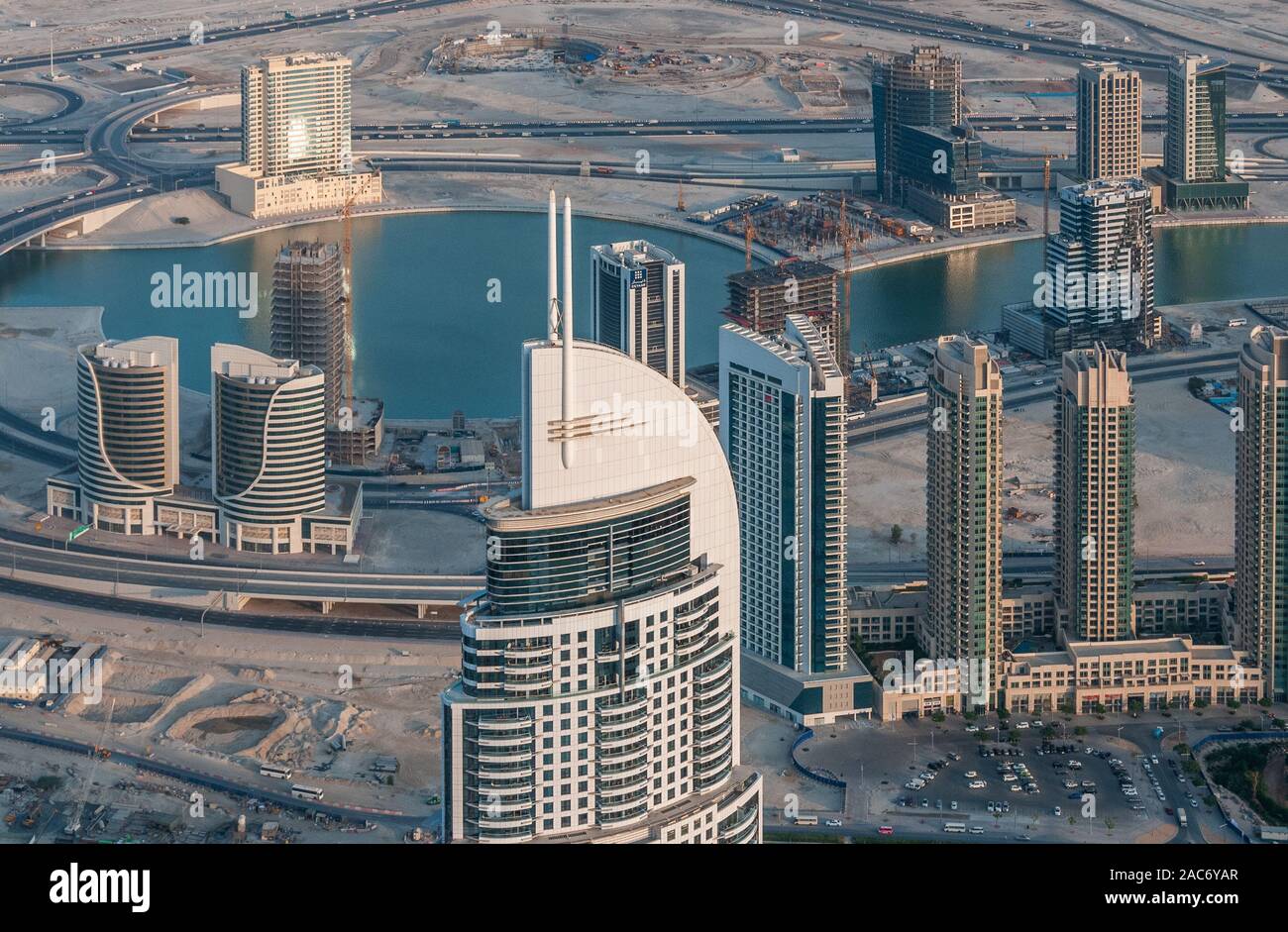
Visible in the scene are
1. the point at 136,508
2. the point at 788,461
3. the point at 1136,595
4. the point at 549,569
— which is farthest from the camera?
the point at 136,508

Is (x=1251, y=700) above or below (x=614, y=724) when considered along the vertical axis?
below

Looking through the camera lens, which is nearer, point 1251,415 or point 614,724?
point 614,724

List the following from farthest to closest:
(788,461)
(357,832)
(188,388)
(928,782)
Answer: (188,388)
(788,461)
(928,782)
(357,832)

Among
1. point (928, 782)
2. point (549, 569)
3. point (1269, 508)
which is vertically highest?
point (549, 569)

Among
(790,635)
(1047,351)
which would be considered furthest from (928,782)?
(1047,351)

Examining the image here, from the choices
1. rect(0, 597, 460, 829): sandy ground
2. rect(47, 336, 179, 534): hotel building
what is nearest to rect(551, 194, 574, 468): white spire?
rect(0, 597, 460, 829): sandy ground

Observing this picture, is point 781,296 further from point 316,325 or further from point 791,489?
point 791,489

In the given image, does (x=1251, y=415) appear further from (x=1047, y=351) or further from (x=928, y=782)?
(x=1047, y=351)

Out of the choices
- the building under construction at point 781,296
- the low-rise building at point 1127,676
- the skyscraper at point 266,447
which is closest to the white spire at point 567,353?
the low-rise building at point 1127,676
